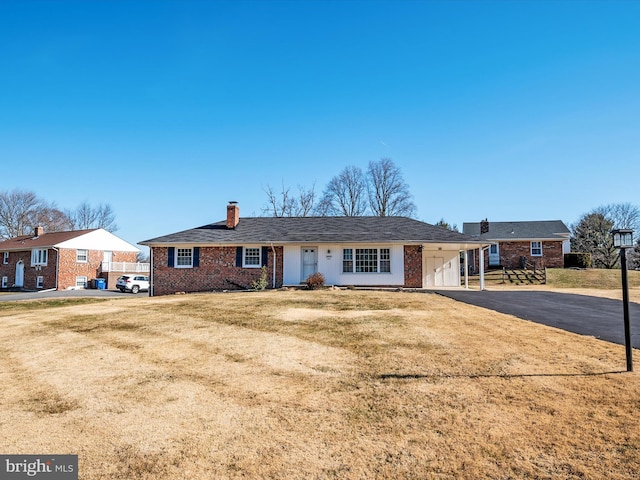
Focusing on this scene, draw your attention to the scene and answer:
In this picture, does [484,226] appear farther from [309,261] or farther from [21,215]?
[21,215]

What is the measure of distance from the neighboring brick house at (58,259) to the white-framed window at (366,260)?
24708 mm

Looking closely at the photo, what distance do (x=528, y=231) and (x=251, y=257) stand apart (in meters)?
25.5

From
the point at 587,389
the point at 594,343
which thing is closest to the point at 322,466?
the point at 587,389

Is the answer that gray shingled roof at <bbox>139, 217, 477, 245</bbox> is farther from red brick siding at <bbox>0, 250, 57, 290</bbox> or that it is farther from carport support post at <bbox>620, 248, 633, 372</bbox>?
red brick siding at <bbox>0, 250, 57, 290</bbox>

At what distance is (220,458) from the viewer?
12.8 feet

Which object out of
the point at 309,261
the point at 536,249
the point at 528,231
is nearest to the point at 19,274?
the point at 309,261

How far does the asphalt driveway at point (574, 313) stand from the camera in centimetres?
921

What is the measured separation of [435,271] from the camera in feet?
74.6

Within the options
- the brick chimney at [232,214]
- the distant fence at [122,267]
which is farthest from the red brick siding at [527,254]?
the distant fence at [122,267]

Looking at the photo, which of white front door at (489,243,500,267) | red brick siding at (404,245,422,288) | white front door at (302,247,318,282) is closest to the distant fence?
white front door at (302,247,318,282)

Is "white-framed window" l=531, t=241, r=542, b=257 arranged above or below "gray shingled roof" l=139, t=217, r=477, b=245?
below

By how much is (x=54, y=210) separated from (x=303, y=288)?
169ft

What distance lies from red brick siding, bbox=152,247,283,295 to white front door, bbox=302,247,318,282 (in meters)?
1.30

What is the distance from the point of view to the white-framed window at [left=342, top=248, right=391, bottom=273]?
840 inches
